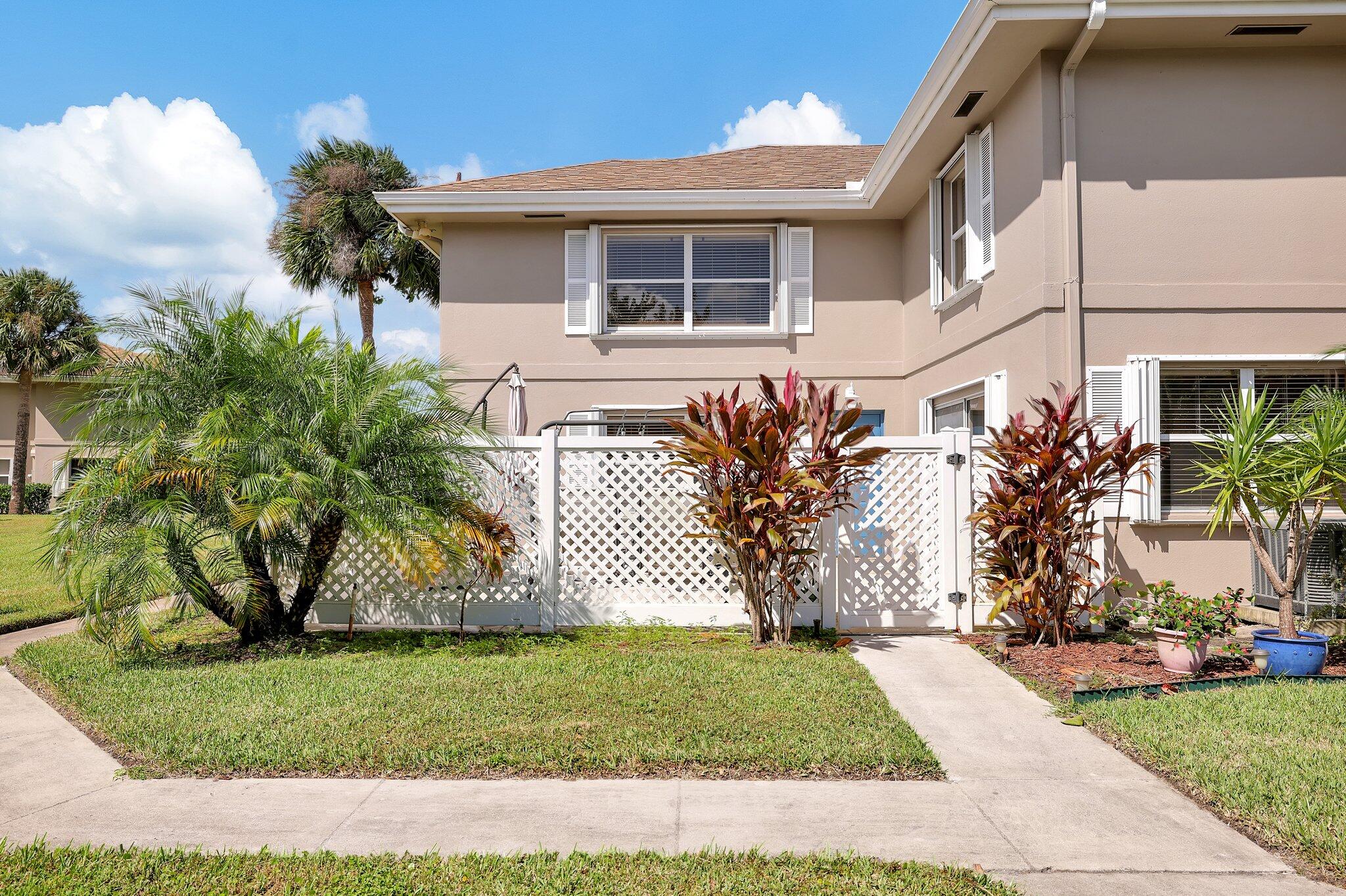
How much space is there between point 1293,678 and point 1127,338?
10.1 ft

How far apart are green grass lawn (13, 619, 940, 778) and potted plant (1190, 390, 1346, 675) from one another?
2.91m

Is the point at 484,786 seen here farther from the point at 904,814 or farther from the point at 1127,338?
the point at 1127,338

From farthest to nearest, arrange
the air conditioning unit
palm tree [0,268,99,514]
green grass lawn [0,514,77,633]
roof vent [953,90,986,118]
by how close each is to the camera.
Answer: palm tree [0,268,99,514]
roof vent [953,90,986,118]
green grass lawn [0,514,77,633]
the air conditioning unit

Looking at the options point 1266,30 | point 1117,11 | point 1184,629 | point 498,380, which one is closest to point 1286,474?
point 1184,629

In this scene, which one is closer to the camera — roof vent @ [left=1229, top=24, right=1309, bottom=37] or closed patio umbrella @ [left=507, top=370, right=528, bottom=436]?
roof vent @ [left=1229, top=24, right=1309, bottom=37]

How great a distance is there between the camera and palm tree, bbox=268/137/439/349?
18609 mm

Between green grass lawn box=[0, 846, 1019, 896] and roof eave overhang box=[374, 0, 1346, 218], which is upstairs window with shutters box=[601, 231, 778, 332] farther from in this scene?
green grass lawn box=[0, 846, 1019, 896]

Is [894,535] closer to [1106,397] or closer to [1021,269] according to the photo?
[1106,397]

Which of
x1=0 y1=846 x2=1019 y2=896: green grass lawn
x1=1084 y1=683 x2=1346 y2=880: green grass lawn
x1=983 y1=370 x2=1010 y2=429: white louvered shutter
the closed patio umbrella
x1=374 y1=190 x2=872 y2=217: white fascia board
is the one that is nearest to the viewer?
x1=0 y1=846 x2=1019 y2=896: green grass lawn

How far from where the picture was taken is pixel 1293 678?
5246 mm

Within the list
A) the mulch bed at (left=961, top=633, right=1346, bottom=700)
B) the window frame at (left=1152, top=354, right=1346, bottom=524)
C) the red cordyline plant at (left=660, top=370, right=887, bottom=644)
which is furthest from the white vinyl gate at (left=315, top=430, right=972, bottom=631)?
the window frame at (left=1152, top=354, right=1346, bottom=524)

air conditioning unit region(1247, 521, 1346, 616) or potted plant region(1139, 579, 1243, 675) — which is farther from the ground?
air conditioning unit region(1247, 521, 1346, 616)

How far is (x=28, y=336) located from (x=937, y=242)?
86.8 feet

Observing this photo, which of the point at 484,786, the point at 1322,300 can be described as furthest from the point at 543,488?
the point at 1322,300
